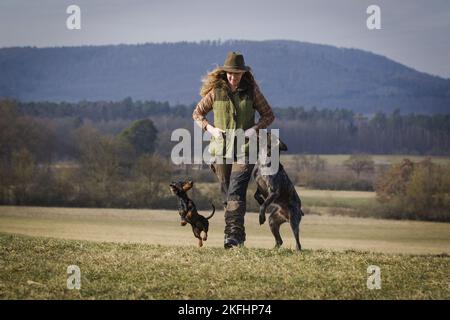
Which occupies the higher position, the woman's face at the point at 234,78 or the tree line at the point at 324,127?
the woman's face at the point at 234,78

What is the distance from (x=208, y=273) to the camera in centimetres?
1088

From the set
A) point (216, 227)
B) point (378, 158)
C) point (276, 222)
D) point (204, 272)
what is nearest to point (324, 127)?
point (378, 158)

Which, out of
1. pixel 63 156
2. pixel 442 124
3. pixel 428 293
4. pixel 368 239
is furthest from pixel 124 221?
pixel 442 124

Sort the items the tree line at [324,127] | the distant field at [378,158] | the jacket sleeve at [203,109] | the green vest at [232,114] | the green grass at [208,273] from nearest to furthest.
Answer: the green grass at [208,273] → the green vest at [232,114] → the jacket sleeve at [203,109] → the distant field at [378,158] → the tree line at [324,127]

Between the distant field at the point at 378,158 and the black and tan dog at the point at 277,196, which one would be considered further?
the distant field at the point at 378,158

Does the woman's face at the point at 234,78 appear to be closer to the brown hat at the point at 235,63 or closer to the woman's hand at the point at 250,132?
the brown hat at the point at 235,63

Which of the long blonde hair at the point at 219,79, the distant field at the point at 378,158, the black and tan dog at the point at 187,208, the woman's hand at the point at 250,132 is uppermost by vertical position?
the long blonde hair at the point at 219,79

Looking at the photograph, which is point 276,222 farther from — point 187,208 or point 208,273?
point 208,273

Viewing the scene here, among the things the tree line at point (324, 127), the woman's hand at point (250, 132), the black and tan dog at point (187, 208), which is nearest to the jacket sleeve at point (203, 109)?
the woman's hand at point (250, 132)

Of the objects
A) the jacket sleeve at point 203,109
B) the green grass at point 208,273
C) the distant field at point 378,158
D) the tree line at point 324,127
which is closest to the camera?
the green grass at point 208,273

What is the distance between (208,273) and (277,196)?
2.83 metres

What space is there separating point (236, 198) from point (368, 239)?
37.2 metres

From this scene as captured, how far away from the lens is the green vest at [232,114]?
1329 centimetres
